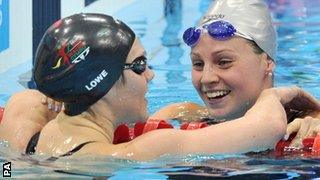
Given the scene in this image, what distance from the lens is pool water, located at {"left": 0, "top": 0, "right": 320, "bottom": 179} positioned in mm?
3664

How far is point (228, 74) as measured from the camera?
167 inches

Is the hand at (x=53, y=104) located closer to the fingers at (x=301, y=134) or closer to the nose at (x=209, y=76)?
the nose at (x=209, y=76)

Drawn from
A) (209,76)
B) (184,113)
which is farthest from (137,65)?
(184,113)

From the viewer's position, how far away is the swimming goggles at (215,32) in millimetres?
4258

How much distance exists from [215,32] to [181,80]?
3.47 meters

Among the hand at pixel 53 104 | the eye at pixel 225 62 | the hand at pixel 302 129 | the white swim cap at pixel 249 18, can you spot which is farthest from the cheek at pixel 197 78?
the hand at pixel 53 104

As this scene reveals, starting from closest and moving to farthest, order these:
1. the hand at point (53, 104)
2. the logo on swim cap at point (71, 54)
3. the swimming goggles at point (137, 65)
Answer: the logo on swim cap at point (71, 54)
the swimming goggles at point (137, 65)
the hand at point (53, 104)

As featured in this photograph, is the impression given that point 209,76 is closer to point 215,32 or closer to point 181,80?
point 215,32

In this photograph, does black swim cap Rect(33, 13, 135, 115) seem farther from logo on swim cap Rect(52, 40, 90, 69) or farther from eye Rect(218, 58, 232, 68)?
eye Rect(218, 58, 232, 68)

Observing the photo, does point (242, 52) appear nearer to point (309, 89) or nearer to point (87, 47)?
point (87, 47)

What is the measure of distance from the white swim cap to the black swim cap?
0.79 meters

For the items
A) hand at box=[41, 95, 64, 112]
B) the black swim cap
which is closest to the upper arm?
hand at box=[41, 95, 64, 112]

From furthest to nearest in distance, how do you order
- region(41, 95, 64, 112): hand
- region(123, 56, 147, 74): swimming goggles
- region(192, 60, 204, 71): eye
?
region(192, 60, 204, 71): eye, region(41, 95, 64, 112): hand, region(123, 56, 147, 74): swimming goggles

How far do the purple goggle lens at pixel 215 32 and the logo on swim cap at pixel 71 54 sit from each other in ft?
2.79
